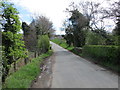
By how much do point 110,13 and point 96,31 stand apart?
8.41 meters

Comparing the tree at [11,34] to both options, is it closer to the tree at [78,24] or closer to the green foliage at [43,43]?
the green foliage at [43,43]

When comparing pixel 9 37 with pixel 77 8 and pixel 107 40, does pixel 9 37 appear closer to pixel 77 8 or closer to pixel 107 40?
pixel 107 40

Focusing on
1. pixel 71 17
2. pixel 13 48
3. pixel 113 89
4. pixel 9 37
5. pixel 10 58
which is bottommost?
pixel 113 89

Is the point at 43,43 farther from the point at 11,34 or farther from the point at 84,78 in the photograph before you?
the point at 84,78

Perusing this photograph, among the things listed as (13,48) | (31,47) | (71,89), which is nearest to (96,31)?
(31,47)

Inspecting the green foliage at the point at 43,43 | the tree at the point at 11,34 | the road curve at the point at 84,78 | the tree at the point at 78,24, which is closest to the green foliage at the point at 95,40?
the tree at the point at 78,24

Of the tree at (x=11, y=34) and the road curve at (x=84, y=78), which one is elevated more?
the tree at (x=11, y=34)

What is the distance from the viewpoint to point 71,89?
19.2 ft

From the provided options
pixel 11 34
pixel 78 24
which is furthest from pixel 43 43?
pixel 11 34

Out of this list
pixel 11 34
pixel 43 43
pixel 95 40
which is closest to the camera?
pixel 11 34

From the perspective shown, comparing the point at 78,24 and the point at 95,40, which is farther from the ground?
the point at 78,24

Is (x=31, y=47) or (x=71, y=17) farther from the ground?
(x=71, y=17)

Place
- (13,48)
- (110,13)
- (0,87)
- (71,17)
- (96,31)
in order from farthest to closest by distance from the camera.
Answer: (71,17) → (96,31) → (110,13) → (13,48) → (0,87)

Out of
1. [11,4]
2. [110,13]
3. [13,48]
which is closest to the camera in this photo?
[11,4]
